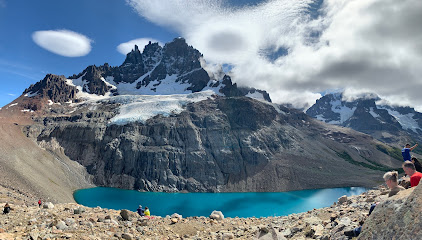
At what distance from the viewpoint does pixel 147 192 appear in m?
107

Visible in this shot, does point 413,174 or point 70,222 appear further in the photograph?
point 70,222

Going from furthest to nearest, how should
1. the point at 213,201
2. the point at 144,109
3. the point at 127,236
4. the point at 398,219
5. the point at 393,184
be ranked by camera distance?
the point at 144,109 → the point at 213,201 → the point at 127,236 → the point at 393,184 → the point at 398,219

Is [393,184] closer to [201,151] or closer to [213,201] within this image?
[213,201]

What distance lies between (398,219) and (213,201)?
94051mm

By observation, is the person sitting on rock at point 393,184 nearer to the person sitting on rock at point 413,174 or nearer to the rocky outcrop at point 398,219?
the person sitting on rock at point 413,174

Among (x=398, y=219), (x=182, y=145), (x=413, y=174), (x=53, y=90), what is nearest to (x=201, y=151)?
(x=182, y=145)

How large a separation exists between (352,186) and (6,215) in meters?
133

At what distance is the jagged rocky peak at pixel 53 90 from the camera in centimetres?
16888

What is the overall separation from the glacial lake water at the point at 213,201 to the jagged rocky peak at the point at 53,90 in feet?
321

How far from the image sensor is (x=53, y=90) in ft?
563

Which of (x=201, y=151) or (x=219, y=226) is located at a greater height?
(x=201, y=151)

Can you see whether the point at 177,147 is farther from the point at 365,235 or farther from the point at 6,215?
the point at 365,235

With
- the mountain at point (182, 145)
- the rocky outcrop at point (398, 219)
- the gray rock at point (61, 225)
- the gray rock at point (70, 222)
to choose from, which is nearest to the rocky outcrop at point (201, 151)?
the mountain at point (182, 145)

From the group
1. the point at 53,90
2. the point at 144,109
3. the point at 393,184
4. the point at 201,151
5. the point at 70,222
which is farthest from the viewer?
the point at 53,90
